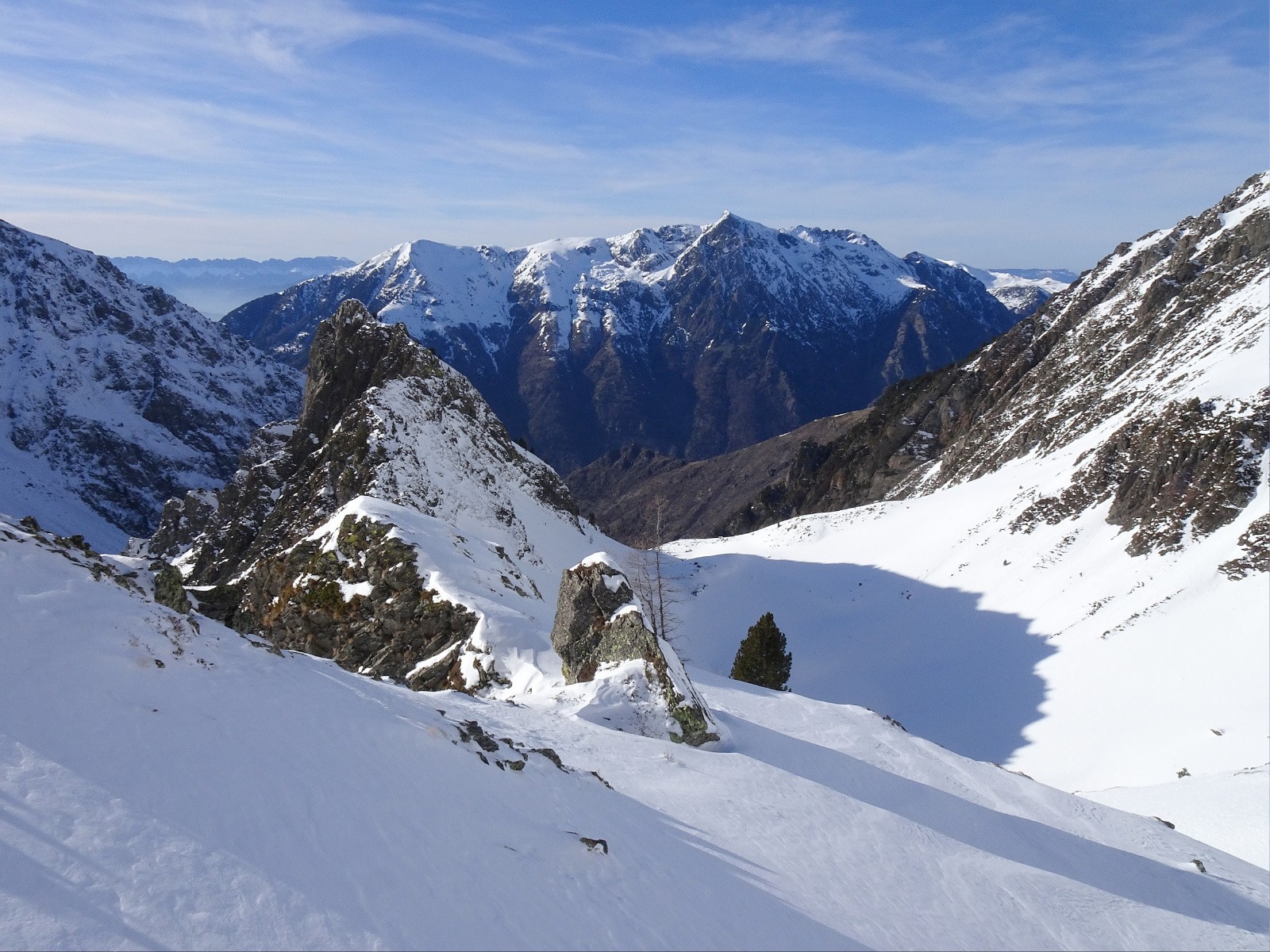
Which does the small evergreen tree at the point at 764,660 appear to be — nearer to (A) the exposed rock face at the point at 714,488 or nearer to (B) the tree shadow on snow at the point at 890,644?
(B) the tree shadow on snow at the point at 890,644

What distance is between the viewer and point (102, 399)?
17112 centimetres

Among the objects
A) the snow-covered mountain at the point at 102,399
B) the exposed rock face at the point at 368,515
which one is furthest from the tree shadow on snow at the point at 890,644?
the snow-covered mountain at the point at 102,399

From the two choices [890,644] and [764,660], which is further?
[890,644]

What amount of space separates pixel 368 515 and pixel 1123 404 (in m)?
52.2

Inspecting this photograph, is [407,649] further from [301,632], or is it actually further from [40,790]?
[40,790]

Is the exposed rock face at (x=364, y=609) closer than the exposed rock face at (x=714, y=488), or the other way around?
the exposed rock face at (x=364, y=609)

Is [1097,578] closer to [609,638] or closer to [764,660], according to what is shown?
[764,660]

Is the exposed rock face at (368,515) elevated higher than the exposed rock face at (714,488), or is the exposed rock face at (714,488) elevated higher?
the exposed rock face at (368,515)

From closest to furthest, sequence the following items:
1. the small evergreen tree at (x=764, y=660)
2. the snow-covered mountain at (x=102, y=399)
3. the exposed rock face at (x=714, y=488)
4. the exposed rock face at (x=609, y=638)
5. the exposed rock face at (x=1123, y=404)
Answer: the exposed rock face at (x=609, y=638), the small evergreen tree at (x=764, y=660), the exposed rock face at (x=1123, y=404), the snow-covered mountain at (x=102, y=399), the exposed rock face at (x=714, y=488)

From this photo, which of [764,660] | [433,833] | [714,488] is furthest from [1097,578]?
[714,488]

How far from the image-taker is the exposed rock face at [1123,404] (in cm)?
3616

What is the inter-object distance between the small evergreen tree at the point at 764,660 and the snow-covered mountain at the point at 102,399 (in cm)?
14937

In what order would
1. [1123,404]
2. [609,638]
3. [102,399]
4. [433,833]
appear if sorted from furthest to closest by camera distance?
[102,399] < [1123,404] < [609,638] < [433,833]

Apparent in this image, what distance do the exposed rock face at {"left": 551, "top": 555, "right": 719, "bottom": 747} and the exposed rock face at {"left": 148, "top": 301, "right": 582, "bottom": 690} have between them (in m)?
2.18
